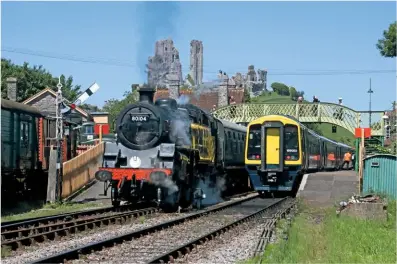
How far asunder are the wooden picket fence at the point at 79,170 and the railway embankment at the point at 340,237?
9351 millimetres

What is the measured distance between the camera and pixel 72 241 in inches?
516

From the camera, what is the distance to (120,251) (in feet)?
38.5

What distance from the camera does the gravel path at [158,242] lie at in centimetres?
1101

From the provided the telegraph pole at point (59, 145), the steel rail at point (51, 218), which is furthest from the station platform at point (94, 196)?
the steel rail at point (51, 218)

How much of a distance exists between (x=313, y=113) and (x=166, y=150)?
91.2 ft

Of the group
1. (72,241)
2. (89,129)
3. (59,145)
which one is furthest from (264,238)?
(89,129)

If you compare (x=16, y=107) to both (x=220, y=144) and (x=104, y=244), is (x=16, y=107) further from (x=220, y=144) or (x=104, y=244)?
(x=104, y=244)

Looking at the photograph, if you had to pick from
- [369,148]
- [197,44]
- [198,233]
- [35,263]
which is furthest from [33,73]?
[35,263]

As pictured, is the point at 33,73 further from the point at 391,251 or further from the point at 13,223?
the point at 391,251

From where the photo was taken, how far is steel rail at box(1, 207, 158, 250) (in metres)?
12.6

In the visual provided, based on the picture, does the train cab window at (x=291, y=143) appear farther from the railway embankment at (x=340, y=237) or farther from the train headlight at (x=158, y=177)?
the train headlight at (x=158, y=177)

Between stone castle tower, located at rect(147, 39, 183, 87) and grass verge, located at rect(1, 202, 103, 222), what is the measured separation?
15.2 feet

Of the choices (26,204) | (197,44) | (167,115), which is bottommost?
(26,204)

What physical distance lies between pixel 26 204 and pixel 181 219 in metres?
7.62
